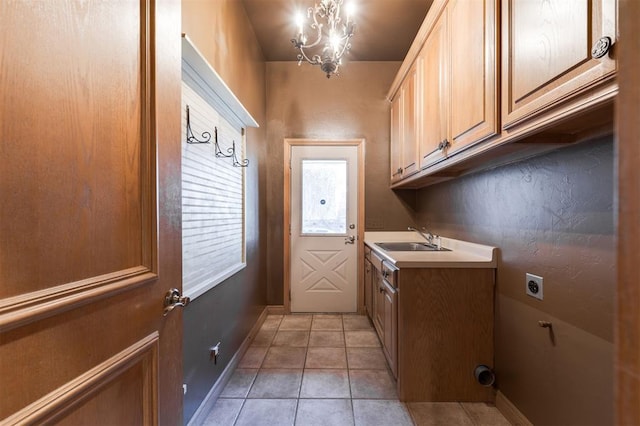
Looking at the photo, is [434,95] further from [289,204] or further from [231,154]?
[289,204]

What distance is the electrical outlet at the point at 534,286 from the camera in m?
1.39

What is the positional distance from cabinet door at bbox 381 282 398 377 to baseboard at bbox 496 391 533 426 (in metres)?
0.62

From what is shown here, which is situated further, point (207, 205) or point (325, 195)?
point (325, 195)

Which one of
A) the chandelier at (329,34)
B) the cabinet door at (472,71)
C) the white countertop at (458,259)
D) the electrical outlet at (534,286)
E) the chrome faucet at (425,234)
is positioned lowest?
the electrical outlet at (534,286)

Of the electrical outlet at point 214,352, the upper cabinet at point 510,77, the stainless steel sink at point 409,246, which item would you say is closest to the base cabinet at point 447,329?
the upper cabinet at point 510,77

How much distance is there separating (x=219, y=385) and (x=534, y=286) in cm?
197

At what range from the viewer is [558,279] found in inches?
50.6

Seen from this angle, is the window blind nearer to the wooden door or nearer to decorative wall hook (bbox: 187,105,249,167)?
decorative wall hook (bbox: 187,105,249,167)

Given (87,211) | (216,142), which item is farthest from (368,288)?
(87,211)

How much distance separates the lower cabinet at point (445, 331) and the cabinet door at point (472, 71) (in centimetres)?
83

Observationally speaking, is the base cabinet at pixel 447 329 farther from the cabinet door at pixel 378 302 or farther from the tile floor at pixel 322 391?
the cabinet door at pixel 378 302

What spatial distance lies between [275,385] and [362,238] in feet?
6.04

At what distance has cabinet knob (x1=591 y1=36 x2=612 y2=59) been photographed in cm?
71

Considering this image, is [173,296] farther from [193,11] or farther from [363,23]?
[363,23]
